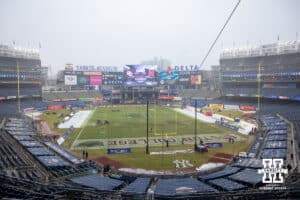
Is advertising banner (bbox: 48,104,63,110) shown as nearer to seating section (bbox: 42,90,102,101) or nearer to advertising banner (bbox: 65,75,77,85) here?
seating section (bbox: 42,90,102,101)

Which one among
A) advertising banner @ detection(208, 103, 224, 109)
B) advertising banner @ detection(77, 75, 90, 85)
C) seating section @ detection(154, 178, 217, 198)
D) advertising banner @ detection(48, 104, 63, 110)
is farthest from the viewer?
advertising banner @ detection(77, 75, 90, 85)

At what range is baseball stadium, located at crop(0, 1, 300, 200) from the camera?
18252 millimetres

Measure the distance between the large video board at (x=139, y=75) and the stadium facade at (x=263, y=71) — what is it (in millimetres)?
25167

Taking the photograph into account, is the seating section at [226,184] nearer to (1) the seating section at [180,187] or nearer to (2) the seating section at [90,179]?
(2) the seating section at [90,179]

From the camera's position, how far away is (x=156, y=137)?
40750 mm

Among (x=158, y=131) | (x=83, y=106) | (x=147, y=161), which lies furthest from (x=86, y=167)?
(x=83, y=106)

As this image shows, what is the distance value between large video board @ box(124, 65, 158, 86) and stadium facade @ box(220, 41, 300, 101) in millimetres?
25167

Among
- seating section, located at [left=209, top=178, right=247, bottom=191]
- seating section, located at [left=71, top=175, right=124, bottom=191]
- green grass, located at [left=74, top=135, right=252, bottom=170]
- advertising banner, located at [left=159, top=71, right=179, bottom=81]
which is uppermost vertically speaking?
advertising banner, located at [left=159, top=71, right=179, bottom=81]

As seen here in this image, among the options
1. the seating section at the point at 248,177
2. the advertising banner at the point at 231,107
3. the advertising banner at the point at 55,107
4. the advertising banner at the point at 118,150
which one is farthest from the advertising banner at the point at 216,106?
the seating section at the point at 248,177

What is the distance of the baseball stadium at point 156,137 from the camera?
18.3 meters

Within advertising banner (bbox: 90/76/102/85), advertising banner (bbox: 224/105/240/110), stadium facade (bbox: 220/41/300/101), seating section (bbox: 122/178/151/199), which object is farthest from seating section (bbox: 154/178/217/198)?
advertising banner (bbox: 90/76/102/85)

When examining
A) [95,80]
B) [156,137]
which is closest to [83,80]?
[95,80]

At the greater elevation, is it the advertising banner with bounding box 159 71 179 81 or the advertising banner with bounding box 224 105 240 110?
the advertising banner with bounding box 159 71 179 81

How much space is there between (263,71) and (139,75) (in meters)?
41.7
